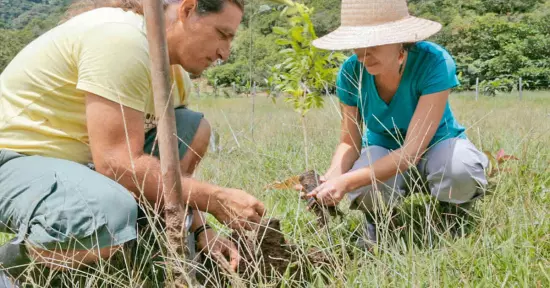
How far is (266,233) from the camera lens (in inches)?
66.6

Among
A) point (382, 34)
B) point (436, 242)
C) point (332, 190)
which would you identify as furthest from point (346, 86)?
point (436, 242)

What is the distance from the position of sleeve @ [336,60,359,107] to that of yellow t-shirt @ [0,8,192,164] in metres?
0.83

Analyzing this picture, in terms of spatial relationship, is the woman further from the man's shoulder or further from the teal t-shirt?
the man's shoulder

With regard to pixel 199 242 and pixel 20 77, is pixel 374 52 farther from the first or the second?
pixel 20 77

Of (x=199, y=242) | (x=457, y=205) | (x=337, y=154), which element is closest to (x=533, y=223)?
(x=457, y=205)

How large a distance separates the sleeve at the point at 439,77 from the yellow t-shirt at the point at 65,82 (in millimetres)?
1006

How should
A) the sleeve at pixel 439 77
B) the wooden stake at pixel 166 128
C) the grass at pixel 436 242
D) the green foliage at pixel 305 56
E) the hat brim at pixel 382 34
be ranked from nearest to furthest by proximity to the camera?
the wooden stake at pixel 166 128 < the grass at pixel 436 242 < the hat brim at pixel 382 34 < the sleeve at pixel 439 77 < the green foliage at pixel 305 56

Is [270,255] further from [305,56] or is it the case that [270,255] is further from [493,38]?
[493,38]

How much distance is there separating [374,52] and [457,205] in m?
0.68

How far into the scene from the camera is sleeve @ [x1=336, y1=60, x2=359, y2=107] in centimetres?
224

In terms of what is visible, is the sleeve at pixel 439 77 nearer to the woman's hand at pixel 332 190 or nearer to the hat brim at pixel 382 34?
the hat brim at pixel 382 34

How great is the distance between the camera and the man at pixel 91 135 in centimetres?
156

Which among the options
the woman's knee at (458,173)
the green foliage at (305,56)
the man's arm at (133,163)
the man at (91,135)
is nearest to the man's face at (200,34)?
the man at (91,135)

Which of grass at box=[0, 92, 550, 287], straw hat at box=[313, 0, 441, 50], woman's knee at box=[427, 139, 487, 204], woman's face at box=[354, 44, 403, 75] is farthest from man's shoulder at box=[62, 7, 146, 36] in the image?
woman's knee at box=[427, 139, 487, 204]
